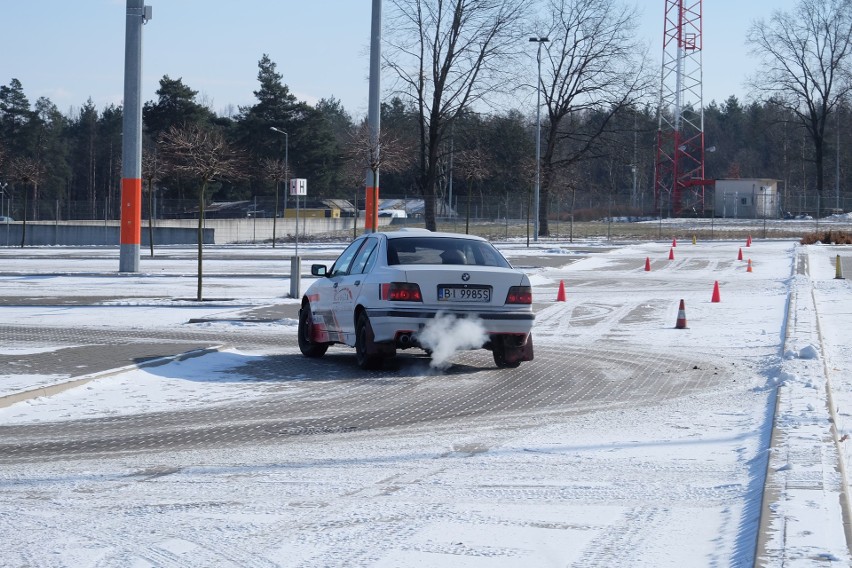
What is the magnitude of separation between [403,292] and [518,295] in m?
1.25

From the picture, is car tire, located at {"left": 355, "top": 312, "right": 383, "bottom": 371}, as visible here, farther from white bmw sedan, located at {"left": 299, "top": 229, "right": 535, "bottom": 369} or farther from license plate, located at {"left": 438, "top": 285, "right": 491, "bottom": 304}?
license plate, located at {"left": 438, "top": 285, "right": 491, "bottom": 304}

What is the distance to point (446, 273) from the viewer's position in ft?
38.2

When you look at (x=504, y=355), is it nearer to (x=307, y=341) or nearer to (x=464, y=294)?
(x=464, y=294)

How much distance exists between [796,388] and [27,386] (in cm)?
709

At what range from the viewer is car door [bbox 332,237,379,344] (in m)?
12.4

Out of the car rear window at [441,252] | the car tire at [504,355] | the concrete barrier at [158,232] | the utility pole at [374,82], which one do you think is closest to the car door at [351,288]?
the car rear window at [441,252]

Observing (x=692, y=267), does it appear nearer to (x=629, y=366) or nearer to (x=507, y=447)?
(x=629, y=366)

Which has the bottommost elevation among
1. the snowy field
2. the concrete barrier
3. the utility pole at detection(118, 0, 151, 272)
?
the snowy field

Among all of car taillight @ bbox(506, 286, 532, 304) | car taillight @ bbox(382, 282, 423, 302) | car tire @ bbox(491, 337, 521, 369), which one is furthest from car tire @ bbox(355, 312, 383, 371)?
car taillight @ bbox(506, 286, 532, 304)

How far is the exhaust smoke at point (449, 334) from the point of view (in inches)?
454

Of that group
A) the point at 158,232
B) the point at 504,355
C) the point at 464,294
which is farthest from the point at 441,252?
the point at 158,232

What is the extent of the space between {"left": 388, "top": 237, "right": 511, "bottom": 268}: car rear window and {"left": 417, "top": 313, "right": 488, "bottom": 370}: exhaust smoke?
84cm

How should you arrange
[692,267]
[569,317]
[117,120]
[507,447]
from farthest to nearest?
[117,120], [692,267], [569,317], [507,447]

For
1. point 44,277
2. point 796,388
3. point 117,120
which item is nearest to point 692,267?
point 44,277
